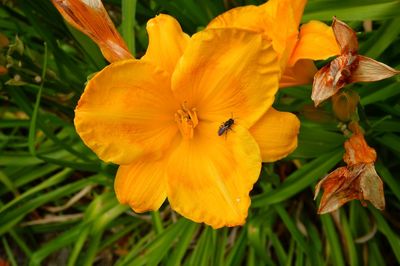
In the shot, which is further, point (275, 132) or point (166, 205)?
point (166, 205)

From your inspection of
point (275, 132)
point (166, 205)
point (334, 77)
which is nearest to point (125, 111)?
point (275, 132)

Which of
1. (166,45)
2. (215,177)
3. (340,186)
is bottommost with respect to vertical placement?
(340,186)

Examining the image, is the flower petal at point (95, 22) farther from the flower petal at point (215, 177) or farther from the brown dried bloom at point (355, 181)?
the brown dried bloom at point (355, 181)

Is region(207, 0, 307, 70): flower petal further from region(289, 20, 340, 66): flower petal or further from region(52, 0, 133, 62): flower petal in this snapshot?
region(52, 0, 133, 62): flower petal

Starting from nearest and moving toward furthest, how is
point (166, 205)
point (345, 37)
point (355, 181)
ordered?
point (345, 37) < point (355, 181) < point (166, 205)

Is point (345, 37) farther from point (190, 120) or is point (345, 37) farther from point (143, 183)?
point (143, 183)

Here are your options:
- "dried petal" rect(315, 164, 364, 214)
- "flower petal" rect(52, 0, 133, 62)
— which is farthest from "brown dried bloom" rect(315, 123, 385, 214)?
"flower petal" rect(52, 0, 133, 62)
